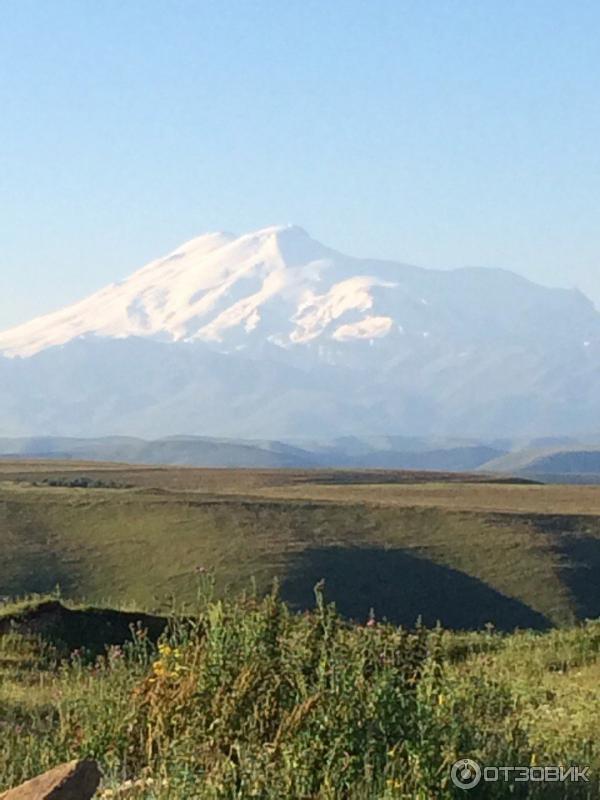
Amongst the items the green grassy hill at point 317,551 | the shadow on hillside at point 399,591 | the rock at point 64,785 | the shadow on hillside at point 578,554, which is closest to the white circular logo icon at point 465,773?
the rock at point 64,785

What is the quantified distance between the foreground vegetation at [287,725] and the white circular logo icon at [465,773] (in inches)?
2.9

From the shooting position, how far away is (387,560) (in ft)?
222

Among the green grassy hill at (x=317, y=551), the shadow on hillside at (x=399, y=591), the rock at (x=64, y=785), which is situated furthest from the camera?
the green grassy hill at (x=317, y=551)

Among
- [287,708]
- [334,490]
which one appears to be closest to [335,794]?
[287,708]

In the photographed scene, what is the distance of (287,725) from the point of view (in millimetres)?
9883

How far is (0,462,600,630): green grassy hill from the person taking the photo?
198 feet

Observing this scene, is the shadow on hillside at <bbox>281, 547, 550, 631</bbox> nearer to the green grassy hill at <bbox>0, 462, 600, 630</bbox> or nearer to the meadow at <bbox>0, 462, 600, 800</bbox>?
the green grassy hill at <bbox>0, 462, 600, 630</bbox>

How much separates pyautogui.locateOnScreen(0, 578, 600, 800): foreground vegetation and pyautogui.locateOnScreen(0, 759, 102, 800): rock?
76 centimetres

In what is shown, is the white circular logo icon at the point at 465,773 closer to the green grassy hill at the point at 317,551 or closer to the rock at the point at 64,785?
the rock at the point at 64,785

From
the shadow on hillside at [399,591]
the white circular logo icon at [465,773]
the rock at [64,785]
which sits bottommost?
the shadow on hillside at [399,591]

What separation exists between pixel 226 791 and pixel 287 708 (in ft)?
6.25

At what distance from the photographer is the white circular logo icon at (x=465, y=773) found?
30.8 feet

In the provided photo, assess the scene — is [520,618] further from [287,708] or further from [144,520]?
[287,708]

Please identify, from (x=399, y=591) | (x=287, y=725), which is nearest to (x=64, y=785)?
(x=287, y=725)
